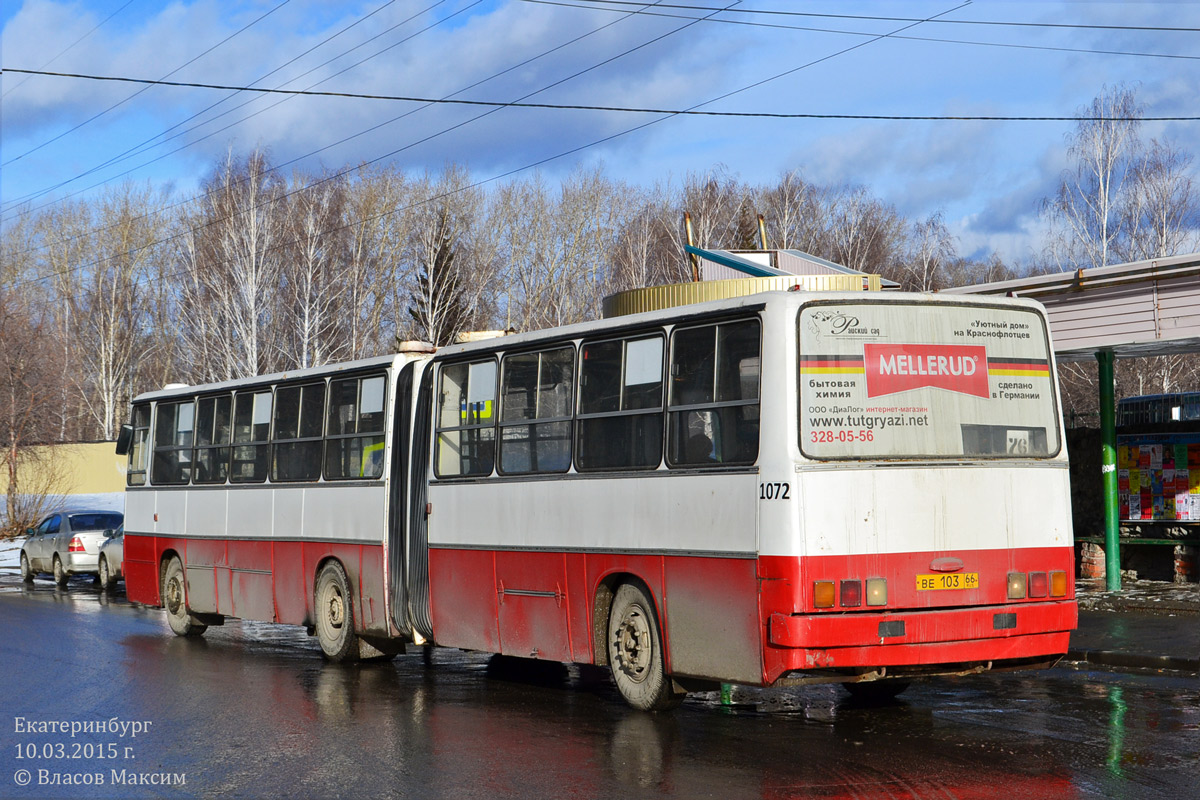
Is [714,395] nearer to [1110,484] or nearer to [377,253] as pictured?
[1110,484]

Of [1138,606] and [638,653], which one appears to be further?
[1138,606]

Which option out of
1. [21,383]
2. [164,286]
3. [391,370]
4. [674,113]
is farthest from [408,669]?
[164,286]

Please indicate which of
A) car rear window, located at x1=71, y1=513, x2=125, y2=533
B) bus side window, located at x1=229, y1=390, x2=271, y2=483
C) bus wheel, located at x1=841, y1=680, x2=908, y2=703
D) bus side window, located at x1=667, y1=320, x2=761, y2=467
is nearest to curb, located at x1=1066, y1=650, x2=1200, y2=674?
bus wheel, located at x1=841, y1=680, x2=908, y2=703

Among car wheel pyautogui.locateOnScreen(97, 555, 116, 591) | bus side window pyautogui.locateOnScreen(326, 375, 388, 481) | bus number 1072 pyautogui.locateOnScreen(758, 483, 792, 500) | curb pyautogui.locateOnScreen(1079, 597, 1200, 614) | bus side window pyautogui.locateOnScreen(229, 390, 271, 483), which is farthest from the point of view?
car wheel pyautogui.locateOnScreen(97, 555, 116, 591)

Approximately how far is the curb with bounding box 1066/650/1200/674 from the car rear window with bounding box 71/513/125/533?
2031 centimetres

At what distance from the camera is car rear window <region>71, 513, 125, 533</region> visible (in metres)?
27.6

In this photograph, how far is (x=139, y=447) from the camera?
19.0 meters

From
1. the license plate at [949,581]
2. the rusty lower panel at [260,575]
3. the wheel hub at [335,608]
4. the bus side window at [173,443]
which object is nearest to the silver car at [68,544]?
the rusty lower panel at [260,575]

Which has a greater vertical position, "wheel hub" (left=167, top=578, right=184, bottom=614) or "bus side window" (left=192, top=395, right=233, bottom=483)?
"bus side window" (left=192, top=395, right=233, bottom=483)

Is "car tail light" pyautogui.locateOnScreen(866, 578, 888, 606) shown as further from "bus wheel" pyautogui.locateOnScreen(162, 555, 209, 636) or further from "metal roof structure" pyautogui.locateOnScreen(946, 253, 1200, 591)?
"bus wheel" pyautogui.locateOnScreen(162, 555, 209, 636)

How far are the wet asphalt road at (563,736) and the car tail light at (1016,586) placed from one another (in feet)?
3.00

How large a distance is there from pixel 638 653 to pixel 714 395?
6.99ft

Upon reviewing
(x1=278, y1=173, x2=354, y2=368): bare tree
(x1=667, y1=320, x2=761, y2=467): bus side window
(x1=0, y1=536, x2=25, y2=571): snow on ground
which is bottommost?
(x1=0, y1=536, x2=25, y2=571): snow on ground

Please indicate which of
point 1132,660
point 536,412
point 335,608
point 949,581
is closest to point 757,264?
point 335,608
